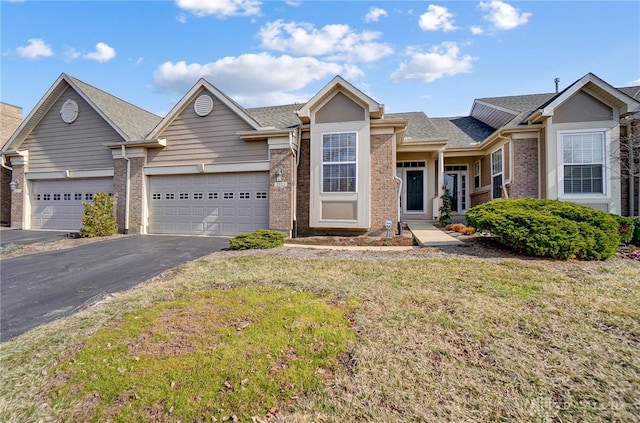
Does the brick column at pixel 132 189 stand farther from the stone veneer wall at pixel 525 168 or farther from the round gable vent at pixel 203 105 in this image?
the stone veneer wall at pixel 525 168

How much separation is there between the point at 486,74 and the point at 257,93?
55.8ft

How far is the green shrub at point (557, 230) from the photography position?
6.57 metres

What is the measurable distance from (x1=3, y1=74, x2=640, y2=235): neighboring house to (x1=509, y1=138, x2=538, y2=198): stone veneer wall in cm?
4

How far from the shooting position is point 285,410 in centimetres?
224

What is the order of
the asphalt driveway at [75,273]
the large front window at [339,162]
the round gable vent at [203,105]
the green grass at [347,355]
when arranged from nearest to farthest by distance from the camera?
1. the green grass at [347,355]
2. the asphalt driveway at [75,273]
3. the large front window at [339,162]
4. the round gable vent at [203,105]

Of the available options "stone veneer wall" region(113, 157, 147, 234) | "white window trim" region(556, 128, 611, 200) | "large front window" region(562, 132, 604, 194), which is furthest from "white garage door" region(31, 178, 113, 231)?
"large front window" region(562, 132, 604, 194)

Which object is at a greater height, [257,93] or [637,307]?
[257,93]

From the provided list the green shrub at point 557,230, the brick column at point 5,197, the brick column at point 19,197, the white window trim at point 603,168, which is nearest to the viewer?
the green shrub at point 557,230

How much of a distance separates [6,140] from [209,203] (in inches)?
565

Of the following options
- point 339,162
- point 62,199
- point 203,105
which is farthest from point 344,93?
point 62,199

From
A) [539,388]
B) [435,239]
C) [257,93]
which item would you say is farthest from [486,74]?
[257,93]

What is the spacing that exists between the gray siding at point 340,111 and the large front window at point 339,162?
0.55 metres

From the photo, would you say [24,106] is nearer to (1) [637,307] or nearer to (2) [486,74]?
(2) [486,74]

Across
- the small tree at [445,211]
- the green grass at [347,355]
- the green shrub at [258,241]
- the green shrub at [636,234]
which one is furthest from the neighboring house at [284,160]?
the green grass at [347,355]
